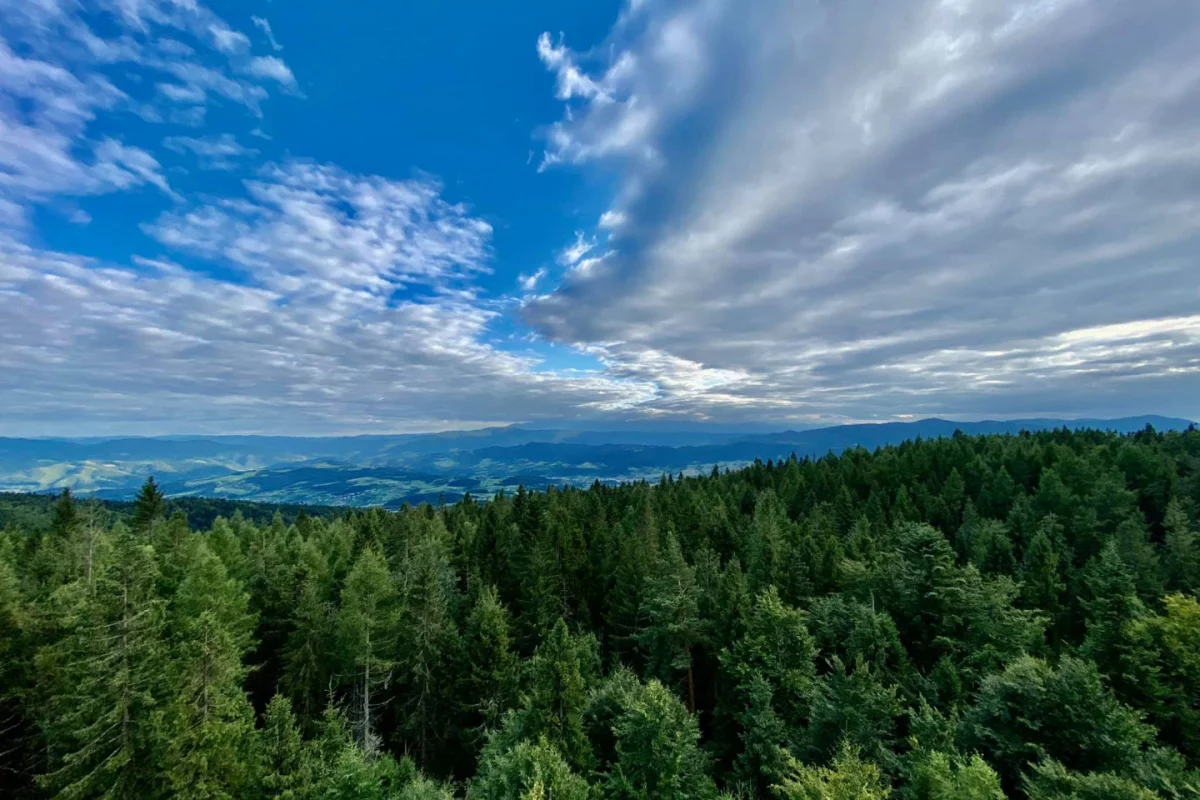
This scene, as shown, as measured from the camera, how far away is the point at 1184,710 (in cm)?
2772

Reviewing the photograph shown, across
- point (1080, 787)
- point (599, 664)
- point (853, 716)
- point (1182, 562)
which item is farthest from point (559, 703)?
point (1182, 562)

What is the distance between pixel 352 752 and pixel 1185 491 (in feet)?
374

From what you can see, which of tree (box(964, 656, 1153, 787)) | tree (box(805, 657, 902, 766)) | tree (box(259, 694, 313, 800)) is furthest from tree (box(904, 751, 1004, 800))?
tree (box(259, 694, 313, 800))

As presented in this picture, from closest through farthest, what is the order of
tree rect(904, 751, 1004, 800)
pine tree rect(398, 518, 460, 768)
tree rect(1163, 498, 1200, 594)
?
1. tree rect(904, 751, 1004, 800)
2. pine tree rect(398, 518, 460, 768)
3. tree rect(1163, 498, 1200, 594)

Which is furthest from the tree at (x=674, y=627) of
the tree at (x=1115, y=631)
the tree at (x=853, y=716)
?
the tree at (x=1115, y=631)

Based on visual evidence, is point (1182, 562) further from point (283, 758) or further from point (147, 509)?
point (147, 509)

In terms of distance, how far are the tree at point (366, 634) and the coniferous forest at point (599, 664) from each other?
0.34 meters

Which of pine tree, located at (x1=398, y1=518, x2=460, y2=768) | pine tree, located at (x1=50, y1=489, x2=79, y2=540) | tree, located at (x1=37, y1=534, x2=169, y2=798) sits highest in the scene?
pine tree, located at (x1=50, y1=489, x2=79, y2=540)

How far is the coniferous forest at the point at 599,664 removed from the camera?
22594mm

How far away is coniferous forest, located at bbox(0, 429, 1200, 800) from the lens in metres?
22.6

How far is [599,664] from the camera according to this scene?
40.8m

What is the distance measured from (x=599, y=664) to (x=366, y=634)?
18.3m

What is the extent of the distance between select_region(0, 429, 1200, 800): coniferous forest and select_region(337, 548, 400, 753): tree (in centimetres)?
34

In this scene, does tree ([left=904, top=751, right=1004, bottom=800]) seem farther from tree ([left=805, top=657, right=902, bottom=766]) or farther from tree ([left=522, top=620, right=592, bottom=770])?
tree ([left=522, top=620, right=592, bottom=770])
